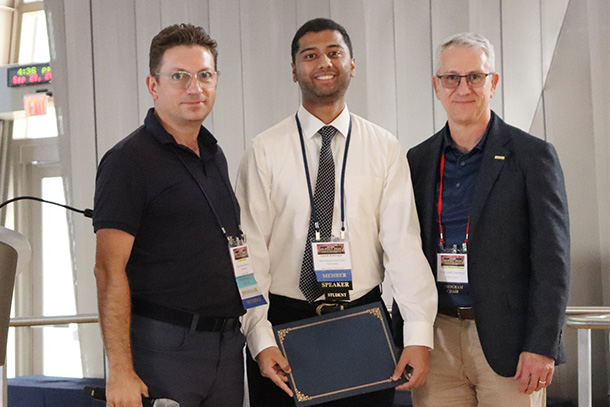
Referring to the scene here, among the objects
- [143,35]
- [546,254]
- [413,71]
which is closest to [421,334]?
[546,254]

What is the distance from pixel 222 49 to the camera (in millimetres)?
4676

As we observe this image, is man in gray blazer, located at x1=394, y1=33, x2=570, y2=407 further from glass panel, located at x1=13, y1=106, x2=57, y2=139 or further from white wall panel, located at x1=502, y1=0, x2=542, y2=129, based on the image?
glass panel, located at x1=13, y1=106, x2=57, y2=139

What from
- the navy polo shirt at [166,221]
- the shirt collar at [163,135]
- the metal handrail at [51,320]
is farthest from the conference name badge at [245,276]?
the metal handrail at [51,320]

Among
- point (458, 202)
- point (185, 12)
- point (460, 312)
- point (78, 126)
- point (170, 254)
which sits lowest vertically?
point (460, 312)

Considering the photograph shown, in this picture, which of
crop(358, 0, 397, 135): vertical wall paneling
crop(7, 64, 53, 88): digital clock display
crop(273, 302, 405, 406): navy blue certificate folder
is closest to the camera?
crop(273, 302, 405, 406): navy blue certificate folder

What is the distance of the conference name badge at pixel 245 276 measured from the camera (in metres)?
2.09

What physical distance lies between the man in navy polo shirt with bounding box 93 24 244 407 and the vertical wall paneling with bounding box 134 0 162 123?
9.01ft

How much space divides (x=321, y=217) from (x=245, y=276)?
14.4 inches

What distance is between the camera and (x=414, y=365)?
2.22 metres

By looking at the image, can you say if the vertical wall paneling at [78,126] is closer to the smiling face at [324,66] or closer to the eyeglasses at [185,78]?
the smiling face at [324,66]

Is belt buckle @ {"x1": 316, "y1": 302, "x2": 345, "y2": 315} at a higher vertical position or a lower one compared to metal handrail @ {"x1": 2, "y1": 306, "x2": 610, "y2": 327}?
higher

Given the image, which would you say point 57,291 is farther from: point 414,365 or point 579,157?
point 414,365

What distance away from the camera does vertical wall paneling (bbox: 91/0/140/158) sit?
4.85 m

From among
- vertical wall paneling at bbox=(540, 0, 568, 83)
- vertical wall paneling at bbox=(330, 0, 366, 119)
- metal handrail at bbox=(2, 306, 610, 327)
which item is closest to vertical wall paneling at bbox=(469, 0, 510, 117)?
vertical wall paneling at bbox=(540, 0, 568, 83)
